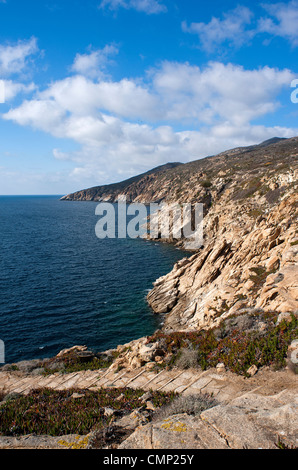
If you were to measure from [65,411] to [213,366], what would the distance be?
7231 mm

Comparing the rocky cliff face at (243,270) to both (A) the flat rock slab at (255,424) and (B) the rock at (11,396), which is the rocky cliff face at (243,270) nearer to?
(A) the flat rock slab at (255,424)

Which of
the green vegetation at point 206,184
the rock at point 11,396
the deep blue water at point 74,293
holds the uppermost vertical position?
the green vegetation at point 206,184

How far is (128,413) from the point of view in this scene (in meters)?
9.51

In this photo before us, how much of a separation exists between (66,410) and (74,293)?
32.0 metres

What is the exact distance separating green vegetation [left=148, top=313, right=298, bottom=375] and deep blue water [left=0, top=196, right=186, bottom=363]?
15.4 m

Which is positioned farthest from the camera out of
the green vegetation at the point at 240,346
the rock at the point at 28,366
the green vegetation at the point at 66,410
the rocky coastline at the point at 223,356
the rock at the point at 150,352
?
the rock at the point at 28,366

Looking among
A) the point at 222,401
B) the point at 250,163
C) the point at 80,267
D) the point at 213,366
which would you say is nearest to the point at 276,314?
the point at 213,366

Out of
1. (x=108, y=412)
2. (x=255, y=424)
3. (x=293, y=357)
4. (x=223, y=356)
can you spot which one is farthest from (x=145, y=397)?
(x=293, y=357)

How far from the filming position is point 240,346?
13.4 metres

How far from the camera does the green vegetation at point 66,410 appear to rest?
8.75m

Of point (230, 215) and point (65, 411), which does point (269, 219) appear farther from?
point (65, 411)

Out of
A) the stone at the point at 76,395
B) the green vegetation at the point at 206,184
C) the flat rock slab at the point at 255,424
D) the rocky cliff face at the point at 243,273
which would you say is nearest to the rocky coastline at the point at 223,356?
the flat rock slab at the point at 255,424

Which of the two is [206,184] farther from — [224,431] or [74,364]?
[224,431]

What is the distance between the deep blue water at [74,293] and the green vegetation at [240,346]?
15392mm
